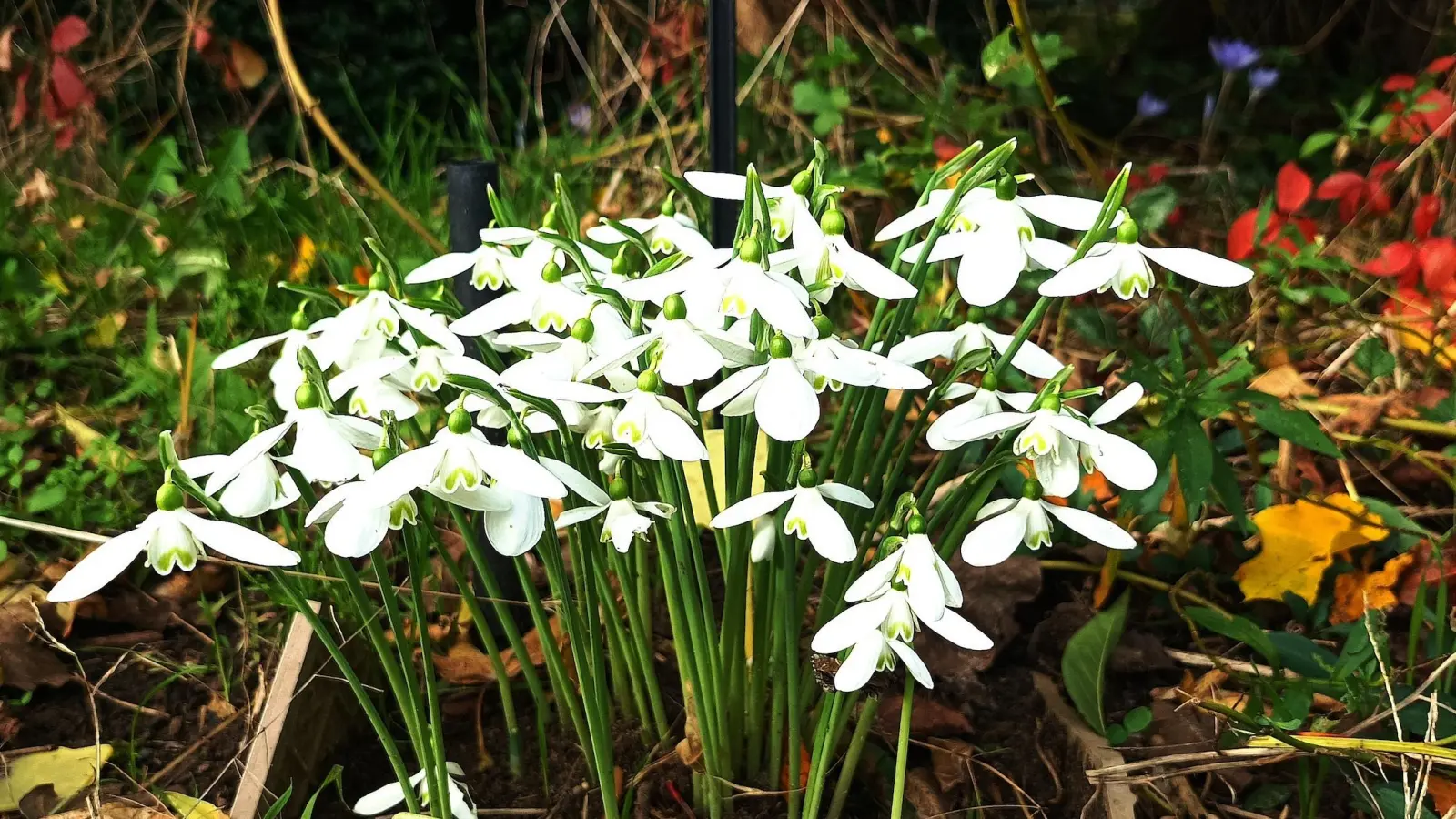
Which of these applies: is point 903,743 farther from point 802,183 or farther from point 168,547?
point 168,547

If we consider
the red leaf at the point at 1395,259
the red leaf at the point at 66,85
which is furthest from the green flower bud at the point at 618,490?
the red leaf at the point at 66,85

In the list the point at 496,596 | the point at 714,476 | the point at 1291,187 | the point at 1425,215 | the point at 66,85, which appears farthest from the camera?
the point at 66,85

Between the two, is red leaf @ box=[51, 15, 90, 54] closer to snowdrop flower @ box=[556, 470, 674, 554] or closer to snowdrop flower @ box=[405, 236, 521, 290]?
snowdrop flower @ box=[405, 236, 521, 290]

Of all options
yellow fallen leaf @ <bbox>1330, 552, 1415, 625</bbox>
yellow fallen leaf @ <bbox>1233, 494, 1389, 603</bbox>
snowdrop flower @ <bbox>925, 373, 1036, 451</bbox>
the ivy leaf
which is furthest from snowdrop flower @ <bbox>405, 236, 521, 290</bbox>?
yellow fallen leaf @ <bbox>1330, 552, 1415, 625</bbox>

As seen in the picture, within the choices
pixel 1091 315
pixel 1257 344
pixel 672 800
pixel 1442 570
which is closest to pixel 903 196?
pixel 1257 344

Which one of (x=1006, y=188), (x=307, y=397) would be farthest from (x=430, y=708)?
(x=1006, y=188)

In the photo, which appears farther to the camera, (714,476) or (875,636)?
(714,476)

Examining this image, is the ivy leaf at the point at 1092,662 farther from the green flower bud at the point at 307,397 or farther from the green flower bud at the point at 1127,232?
the green flower bud at the point at 307,397
